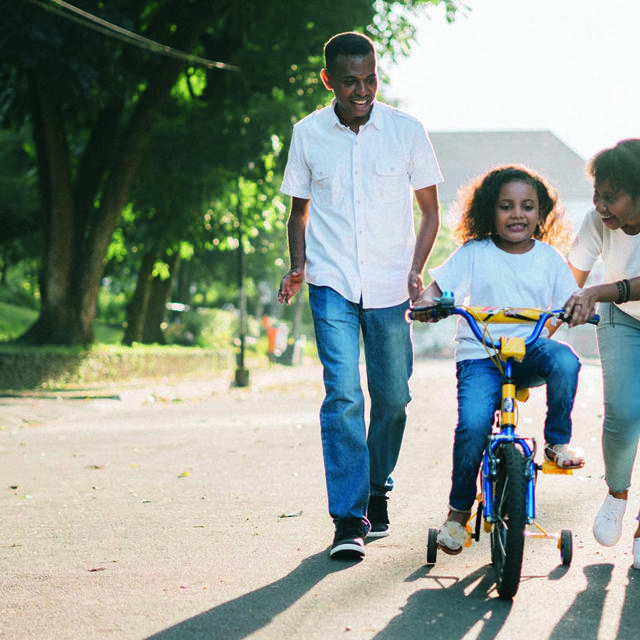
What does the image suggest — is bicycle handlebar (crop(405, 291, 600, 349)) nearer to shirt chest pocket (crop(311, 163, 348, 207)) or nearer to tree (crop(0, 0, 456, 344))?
shirt chest pocket (crop(311, 163, 348, 207))

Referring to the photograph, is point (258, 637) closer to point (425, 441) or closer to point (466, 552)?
point (466, 552)

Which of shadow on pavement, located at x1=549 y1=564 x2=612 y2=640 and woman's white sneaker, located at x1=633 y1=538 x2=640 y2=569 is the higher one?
woman's white sneaker, located at x1=633 y1=538 x2=640 y2=569

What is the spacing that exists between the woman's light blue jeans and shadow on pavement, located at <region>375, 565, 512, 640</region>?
28.6 inches

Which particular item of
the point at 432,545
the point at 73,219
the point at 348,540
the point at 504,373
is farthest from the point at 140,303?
the point at 504,373

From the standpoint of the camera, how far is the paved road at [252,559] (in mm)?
3867

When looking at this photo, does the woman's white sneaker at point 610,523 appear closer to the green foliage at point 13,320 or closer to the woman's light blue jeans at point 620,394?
the woman's light blue jeans at point 620,394

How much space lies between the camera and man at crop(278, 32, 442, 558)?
5.08 meters

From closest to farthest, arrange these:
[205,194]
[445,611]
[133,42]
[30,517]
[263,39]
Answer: [445,611]
[30,517]
[133,42]
[263,39]
[205,194]

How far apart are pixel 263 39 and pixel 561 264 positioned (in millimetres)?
15299

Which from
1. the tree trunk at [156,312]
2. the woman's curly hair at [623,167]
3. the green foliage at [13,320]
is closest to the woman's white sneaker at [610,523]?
the woman's curly hair at [623,167]

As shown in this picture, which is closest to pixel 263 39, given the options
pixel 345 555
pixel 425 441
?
pixel 425 441

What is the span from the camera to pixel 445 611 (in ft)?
13.1

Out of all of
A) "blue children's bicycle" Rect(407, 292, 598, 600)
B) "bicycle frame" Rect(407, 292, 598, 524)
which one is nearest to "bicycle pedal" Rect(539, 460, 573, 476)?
"blue children's bicycle" Rect(407, 292, 598, 600)

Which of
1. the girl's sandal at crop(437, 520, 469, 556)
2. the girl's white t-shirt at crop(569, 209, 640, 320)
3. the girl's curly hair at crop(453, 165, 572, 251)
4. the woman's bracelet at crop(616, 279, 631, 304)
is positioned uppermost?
the girl's curly hair at crop(453, 165, 572, 251)
